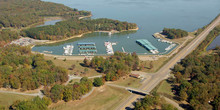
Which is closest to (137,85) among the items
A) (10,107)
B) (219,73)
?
(219,73)

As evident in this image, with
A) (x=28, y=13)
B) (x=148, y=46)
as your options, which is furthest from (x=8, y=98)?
(x=28, y=13)

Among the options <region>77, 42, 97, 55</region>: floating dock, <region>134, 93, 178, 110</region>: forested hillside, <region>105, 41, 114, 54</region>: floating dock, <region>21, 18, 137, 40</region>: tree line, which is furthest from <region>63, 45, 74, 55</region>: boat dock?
<region>134, 93, 178, 110</region>: forested hillside

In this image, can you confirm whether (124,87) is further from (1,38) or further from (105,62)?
(1,38)

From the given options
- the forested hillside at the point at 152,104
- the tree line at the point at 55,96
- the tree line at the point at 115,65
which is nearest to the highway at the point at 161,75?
the forested hillside at the point at 152,104

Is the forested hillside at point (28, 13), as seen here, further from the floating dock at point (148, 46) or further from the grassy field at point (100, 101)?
the grassy field at point (100, 101)

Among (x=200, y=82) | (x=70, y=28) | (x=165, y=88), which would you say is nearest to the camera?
(x=200, y=82)

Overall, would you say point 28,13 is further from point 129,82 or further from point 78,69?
point 129,82
